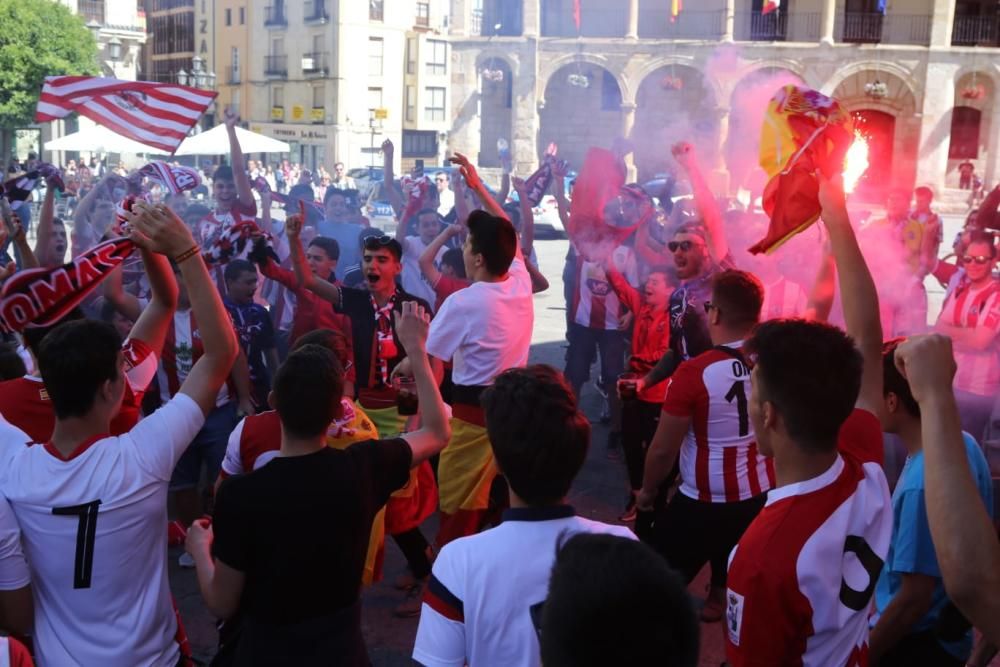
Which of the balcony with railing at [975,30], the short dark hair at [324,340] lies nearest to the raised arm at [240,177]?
the short dark hair at [324,340]

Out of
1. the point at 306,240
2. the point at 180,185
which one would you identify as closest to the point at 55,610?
the point at 180,185

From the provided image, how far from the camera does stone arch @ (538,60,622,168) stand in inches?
1158

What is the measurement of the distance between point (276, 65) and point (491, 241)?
35.6m

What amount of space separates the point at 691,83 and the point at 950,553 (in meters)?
20.3

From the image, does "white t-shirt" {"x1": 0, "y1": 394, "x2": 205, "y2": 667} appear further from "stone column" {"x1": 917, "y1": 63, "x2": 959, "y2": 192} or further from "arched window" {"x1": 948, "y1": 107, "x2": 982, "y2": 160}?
"arched window" {"x1": 948, "y1": 107, "x2": 982, "y2": 160}

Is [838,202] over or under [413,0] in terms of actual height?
under

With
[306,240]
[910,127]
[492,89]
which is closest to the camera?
[306,240]

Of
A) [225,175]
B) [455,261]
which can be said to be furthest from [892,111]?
[455,261]

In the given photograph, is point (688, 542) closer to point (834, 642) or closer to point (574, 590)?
point (834, 642)

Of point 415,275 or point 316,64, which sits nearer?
point 415,275

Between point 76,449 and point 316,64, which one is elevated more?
point 316,64

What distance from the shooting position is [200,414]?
2709mm

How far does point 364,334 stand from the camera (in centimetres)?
515

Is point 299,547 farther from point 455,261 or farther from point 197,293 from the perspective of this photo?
point 455,261
